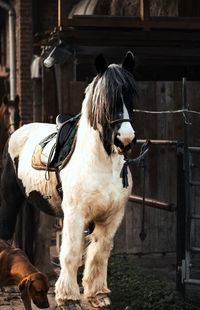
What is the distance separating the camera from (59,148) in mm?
6965

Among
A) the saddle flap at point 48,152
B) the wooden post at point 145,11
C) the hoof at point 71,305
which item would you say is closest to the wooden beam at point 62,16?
the wooden post at point 145,11

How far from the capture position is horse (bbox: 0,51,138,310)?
5938 mm

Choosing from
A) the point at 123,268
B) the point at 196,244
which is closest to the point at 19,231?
the point at 123,268

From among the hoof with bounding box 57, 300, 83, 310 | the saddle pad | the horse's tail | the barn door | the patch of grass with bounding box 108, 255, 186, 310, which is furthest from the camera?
the horse's tail

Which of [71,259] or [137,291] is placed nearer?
[71,259]

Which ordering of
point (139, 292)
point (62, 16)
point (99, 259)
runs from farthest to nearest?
point (62, 16)
point (139, 292)
point (99, 259)

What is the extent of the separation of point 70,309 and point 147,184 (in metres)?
3.80

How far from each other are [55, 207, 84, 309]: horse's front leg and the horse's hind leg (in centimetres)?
203

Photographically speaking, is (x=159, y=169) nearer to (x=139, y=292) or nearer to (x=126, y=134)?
(x=139, y=292)

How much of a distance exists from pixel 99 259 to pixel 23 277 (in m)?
0.81

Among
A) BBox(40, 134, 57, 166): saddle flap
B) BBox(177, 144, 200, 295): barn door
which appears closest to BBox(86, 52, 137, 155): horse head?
BBox(40, 134, 57, 166): saddle flap

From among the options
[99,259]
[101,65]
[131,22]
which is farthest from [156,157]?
[101,65]

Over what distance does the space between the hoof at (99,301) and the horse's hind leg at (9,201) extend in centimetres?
195

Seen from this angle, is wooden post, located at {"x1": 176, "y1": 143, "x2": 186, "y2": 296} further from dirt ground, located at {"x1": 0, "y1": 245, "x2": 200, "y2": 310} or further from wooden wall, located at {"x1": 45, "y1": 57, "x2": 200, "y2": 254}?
wooden wall, located at {"x1": 45, "y1": 57, "x2": 200, "y2": 254}
